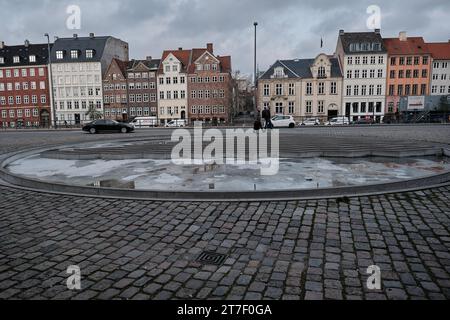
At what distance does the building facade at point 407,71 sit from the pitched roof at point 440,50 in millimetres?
1768

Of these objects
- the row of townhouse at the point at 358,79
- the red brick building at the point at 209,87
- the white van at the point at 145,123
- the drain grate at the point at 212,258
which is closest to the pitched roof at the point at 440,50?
the row of townhouse at the point at 358,79

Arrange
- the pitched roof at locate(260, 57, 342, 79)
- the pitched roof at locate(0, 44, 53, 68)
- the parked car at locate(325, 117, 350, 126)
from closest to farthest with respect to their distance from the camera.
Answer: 1. the parked car at locate(325, 117, 350, 126)
2. the pitched roof at locate(260, 57, 342, 79)
3. the pitched roof at locate(0, 44, 53, 68)

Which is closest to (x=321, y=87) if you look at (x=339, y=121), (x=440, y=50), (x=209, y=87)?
(x=209, y=87)

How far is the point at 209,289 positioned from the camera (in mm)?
3609

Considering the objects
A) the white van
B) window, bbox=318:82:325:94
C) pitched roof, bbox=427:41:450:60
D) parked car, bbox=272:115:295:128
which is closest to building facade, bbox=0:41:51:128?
the white van

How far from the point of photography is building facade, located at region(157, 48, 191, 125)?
229 ft

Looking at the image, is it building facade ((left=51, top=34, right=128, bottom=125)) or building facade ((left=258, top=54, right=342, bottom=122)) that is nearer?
building facade ((left=258, top=54, right=342, bottom=122))

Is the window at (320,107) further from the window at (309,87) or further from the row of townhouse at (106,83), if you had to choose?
the row of townhouse at (106,83)

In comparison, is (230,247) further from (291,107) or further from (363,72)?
(363,72)

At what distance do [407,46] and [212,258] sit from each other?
245 feet

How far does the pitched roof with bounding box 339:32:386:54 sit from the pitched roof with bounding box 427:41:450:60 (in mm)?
10216

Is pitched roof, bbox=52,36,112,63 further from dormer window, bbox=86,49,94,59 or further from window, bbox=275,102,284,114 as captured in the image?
window, bbox=275,102,284,114

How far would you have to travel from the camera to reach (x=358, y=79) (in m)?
66.2

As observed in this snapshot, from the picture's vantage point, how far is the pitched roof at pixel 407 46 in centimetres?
6619
